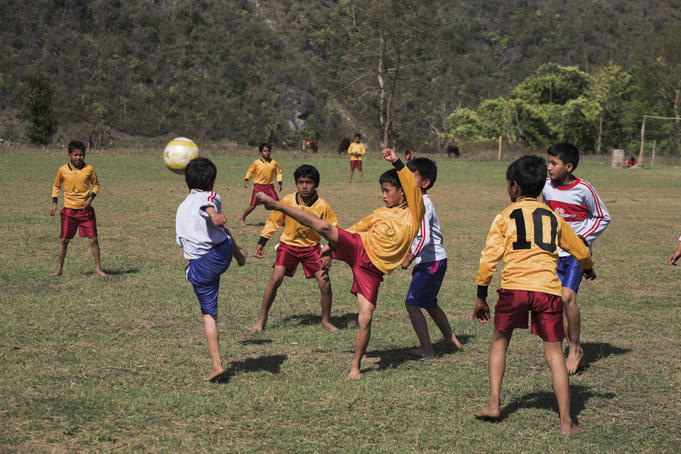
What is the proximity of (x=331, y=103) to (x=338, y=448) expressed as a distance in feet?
270

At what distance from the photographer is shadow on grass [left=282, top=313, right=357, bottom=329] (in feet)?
25.4

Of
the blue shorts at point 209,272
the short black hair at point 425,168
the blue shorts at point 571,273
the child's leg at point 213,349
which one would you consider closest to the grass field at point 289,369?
the child's leg at point 213,349

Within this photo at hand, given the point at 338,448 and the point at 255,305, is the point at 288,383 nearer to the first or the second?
the point at 338,448

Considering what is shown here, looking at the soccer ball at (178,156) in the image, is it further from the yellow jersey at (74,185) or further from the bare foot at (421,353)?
the yellow jersey at (74,185)

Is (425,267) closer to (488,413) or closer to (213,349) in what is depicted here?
(488,413)

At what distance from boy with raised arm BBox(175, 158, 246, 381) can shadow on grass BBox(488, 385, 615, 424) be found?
225 cm

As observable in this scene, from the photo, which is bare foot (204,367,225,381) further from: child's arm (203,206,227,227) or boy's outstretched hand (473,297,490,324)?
boy's outstretched hand (473,297,490,324)

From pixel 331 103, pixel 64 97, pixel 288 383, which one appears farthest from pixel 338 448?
pixel 331 103

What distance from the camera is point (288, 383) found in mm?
5703

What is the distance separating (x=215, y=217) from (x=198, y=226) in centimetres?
38

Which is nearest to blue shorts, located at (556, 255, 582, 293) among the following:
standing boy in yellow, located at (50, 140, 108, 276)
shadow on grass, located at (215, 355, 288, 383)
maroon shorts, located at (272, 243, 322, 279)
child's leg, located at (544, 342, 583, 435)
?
child's leg, located at (544, 342, 583, 435)

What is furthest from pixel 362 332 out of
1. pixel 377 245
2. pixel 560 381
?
pixel 560 381

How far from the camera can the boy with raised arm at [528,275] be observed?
15.6 ft

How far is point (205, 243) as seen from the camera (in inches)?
222
